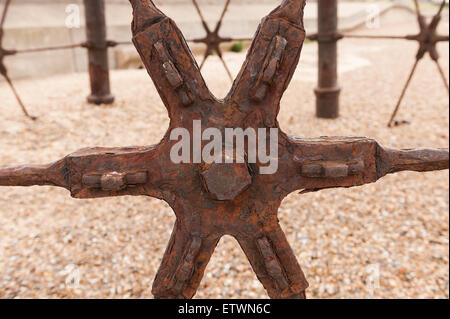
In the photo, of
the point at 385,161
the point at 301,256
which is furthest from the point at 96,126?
the point at 385,161

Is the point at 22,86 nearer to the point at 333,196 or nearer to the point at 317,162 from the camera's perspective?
the point at 333,196

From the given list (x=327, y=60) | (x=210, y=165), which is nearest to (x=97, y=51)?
(x=327, y=60)

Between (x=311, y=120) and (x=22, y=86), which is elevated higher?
(x=22, y=86)

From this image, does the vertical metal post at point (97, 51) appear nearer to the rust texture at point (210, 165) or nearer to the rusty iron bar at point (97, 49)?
the rusty iron bar at point (97, 49)

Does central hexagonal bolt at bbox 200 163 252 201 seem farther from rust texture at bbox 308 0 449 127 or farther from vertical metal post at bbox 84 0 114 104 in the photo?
vertical metal post at bbox 84 0 114 104

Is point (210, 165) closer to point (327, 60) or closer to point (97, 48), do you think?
point (327, 60)

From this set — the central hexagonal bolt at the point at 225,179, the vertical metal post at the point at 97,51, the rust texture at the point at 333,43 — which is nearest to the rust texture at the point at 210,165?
the central hexagonal bolt at the point at 225,179

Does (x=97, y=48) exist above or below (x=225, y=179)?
above

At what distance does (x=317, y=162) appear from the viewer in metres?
1.05

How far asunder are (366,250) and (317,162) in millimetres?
1507

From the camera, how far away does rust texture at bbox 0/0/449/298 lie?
3.20 feet

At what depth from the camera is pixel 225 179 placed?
94 centimetres

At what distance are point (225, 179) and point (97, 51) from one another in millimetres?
4054
